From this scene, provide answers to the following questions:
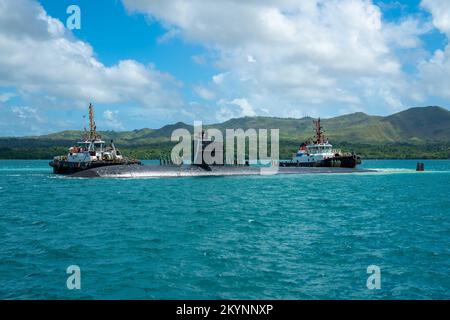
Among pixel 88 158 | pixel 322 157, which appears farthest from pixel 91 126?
pixel 322 157

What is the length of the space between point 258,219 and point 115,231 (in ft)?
32.1

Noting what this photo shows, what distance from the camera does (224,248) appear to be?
2048 centimetres

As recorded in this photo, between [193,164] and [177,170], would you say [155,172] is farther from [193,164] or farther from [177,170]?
[193,164]

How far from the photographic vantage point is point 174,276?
16125mm

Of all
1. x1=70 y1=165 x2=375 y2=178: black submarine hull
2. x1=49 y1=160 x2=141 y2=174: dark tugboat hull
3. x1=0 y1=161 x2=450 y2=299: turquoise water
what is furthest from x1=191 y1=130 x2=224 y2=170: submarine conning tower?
x1=0 y1=161 x2=450 y2=299: turquoise water

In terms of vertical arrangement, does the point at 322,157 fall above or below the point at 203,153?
below

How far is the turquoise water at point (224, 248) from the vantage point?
48.5ft

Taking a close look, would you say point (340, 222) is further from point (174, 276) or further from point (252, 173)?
point (252, 173)

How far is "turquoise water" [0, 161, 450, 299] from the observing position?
14.8 meters

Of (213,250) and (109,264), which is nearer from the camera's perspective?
(109,264)

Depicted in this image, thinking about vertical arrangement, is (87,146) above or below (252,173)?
above

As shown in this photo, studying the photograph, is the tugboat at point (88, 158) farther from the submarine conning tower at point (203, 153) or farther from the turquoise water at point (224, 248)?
the turquoise water at point (224, 248)

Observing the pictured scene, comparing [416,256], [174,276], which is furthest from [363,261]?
[174,276]

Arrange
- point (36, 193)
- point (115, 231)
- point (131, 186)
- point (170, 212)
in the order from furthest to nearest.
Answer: point (131, 186) → point (36, 193) → point (170, 212) → point (115, 231)
